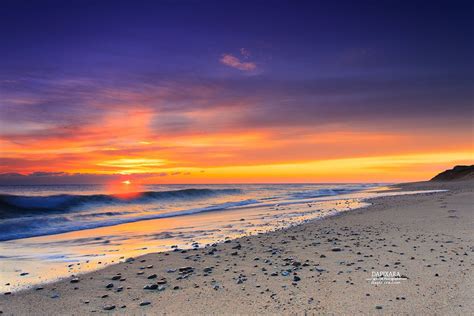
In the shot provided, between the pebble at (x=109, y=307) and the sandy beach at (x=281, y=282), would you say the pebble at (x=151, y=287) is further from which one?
the pebble at (x=109, y=307)

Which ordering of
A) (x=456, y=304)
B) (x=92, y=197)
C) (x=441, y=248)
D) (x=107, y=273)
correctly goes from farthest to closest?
(x=92, y=197), (x=441, y=248), (x=107, y=273), (x=456, y=304)

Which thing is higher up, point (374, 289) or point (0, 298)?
point (374, 289)

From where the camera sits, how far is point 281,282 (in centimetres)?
670

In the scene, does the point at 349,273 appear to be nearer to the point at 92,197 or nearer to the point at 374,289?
the point at 374,289

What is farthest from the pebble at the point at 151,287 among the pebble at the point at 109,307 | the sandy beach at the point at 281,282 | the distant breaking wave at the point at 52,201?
the distant breaking wave at the point at 52,201

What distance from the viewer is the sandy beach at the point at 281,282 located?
18.2 feet

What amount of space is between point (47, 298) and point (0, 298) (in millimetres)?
900

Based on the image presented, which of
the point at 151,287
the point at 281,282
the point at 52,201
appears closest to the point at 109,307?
the point at 151,287

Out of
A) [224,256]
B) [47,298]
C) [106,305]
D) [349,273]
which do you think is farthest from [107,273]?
[349,273]

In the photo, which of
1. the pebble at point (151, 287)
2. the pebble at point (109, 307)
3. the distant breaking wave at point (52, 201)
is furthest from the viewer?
the distant breaking wave at point (52, 201)

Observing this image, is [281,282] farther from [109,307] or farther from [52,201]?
[52,201]

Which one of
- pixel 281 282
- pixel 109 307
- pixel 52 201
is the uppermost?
pixel 281 282

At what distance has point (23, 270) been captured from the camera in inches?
353

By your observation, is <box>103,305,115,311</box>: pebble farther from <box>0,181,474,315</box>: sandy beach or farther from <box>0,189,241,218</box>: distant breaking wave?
<box>0,189,241,218</box>: distant breaking wave
